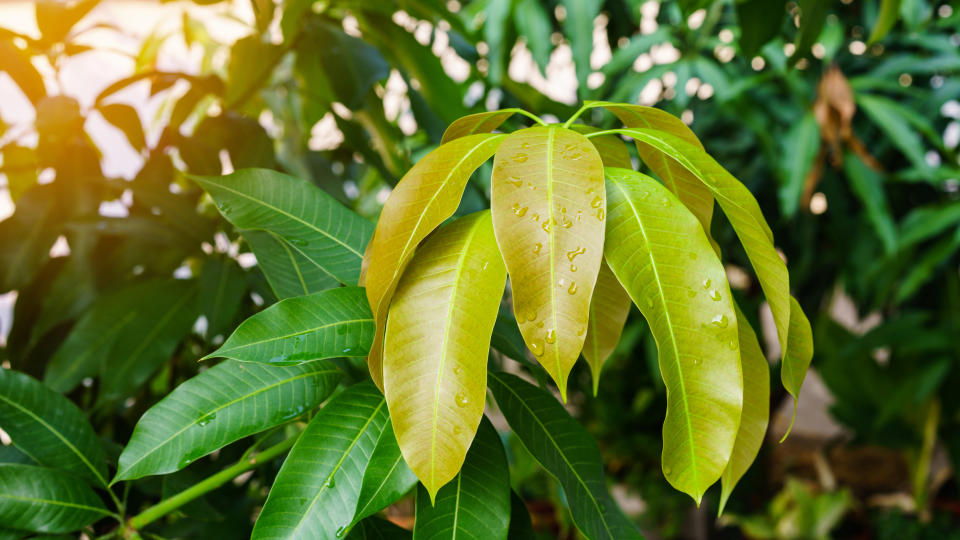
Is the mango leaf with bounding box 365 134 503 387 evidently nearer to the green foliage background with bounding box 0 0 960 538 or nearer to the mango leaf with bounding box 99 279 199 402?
the green foliage background with bounding box 0 0 960 538

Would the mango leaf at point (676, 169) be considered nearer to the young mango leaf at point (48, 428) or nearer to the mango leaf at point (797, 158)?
the young mango leaf at point (48, 428)

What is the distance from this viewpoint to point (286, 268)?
0.35 metres

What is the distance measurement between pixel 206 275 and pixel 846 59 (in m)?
1.18

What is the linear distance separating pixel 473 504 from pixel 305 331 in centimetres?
10

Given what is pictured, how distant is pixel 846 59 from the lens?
120 centimetres

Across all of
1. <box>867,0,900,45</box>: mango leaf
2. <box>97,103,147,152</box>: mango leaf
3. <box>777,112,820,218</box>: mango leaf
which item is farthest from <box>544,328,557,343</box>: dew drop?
<box>777,112,820,218</box>: mango leaf

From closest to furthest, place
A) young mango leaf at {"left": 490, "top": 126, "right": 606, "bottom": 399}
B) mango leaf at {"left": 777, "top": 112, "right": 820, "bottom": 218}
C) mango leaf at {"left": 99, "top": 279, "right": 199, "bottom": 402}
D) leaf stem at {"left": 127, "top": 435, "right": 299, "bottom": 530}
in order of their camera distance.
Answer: young mango leaf at {"left": 490, "top": 126, "right": 606, "bottom": 399}, leaf stem at {"left": 127, "top": 435, "right": 299, "bottom": 530}, mango leaf at {"left": 99, "top": 279, "right": 199, "bottom": 402}, mango leaf at {"left": 777, "top": 112, "right": 820, "bottom": 218}

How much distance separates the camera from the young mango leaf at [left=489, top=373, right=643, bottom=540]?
0.29 meters

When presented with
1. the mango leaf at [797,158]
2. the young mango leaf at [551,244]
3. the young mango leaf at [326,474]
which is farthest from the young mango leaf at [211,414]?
the mango leaf at [797,158]

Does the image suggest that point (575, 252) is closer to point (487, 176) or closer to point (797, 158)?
point (487, 176)

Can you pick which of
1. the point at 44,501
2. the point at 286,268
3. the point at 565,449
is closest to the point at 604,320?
the point at 565,449

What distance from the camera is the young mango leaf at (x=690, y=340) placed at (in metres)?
0.23

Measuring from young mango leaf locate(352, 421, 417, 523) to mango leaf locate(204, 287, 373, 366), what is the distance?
4 centimetres

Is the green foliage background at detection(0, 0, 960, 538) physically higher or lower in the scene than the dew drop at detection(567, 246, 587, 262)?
lower
